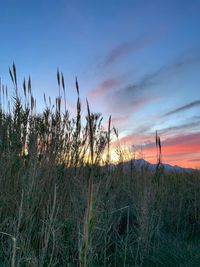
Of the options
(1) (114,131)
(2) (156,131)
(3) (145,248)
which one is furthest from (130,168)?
(3) (145,248)

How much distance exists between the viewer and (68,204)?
3.38 m

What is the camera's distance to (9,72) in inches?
160

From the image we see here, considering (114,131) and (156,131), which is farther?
(114,131)

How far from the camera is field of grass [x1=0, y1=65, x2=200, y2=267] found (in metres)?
2.87

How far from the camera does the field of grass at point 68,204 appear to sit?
2.87m

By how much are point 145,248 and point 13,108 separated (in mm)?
2531

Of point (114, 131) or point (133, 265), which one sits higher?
point (114, 131)

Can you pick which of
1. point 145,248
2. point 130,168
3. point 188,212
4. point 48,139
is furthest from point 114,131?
point 145,248

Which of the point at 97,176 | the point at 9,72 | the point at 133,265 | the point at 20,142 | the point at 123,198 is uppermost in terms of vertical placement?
the point at 9,72

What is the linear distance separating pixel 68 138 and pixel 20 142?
2.03 feet

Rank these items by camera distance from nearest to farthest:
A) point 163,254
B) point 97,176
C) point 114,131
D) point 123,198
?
point 163,254 < point 97,176 < point 123,198 < point 114,131

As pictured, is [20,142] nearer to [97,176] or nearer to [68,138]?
[68,138]

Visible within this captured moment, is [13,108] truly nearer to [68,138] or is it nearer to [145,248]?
[68,138]

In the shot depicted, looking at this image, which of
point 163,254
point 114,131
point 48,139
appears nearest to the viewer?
point 163,254
